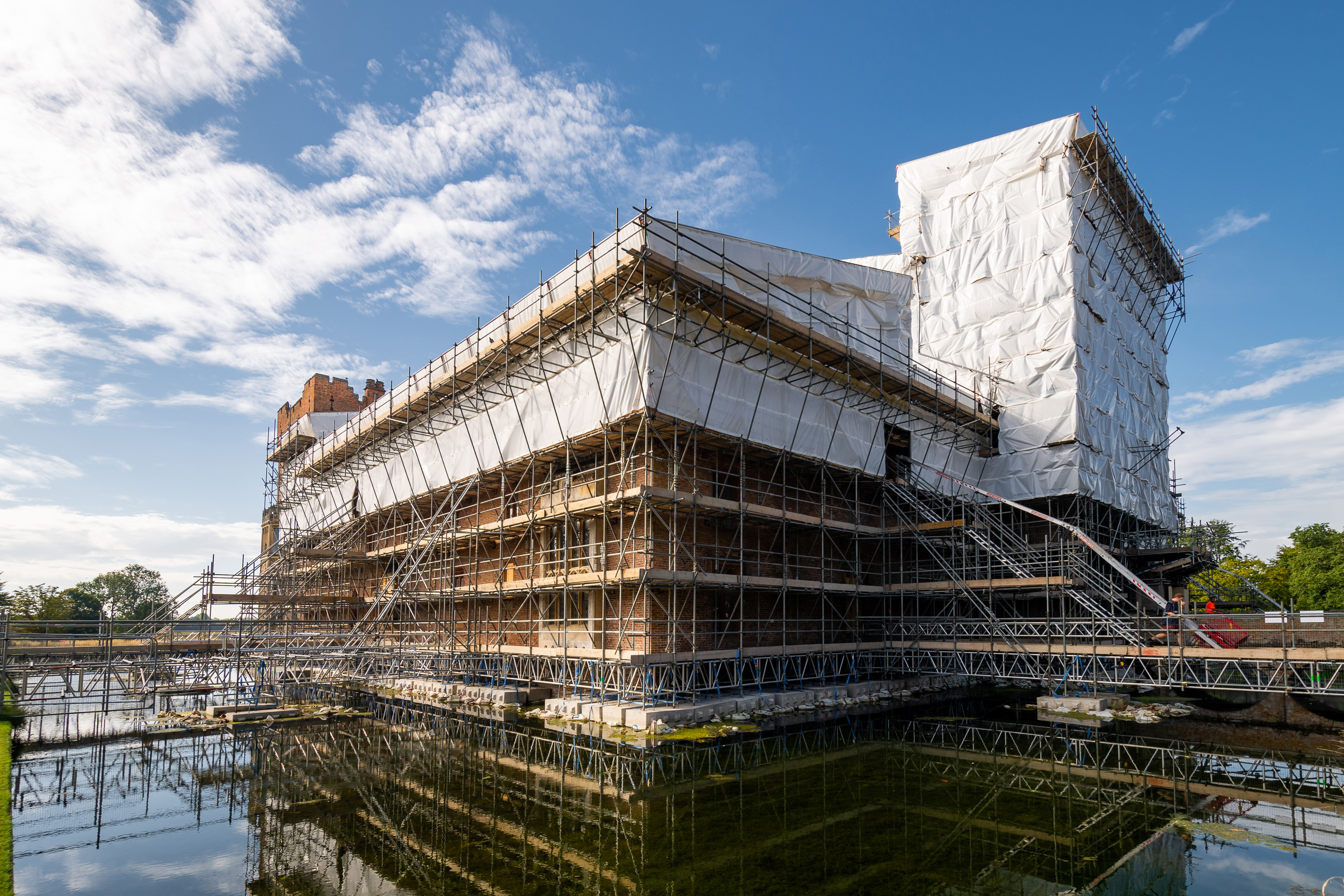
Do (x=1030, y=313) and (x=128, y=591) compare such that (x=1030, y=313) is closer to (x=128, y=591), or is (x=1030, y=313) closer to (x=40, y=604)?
(x=40, y=604)

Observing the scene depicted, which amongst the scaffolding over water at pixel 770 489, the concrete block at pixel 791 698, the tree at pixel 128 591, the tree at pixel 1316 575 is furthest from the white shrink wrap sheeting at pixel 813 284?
the tree at pixel 128 591

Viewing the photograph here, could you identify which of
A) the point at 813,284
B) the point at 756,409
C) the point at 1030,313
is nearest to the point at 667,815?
the point at 756,409

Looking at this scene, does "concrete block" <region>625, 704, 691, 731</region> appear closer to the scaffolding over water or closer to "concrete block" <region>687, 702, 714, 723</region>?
"concrete block" <region>687, 702, 714, 723</region>

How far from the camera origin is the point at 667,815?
357 inches

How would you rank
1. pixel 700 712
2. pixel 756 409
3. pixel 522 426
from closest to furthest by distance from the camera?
1. pixel 700 712
2. pixel 756 409
3. pixel 522 426

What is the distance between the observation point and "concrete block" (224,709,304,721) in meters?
16.1

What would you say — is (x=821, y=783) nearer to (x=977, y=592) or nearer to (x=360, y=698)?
(x=977, y=592)

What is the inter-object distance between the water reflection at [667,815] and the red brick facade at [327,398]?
25757mm

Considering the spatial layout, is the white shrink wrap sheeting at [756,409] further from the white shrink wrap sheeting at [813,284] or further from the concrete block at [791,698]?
the concrete block at [791,698]

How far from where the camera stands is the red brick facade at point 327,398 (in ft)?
122

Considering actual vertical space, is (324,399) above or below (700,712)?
above

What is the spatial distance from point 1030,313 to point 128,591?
8133cm

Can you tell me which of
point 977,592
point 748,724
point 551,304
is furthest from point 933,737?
point 551,304

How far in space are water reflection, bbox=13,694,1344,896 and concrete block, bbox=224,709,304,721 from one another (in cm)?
186
